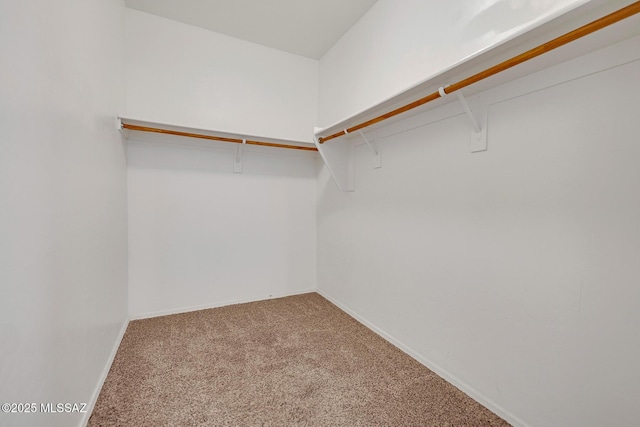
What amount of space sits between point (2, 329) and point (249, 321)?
1.83 metres

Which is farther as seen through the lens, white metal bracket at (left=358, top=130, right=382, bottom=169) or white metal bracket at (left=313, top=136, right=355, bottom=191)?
white metal bracket at (left=313, top=136, right=355, bottom=191)

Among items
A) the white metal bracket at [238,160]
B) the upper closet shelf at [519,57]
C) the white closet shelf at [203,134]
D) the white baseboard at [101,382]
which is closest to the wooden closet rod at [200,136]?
the white closet shelf at [203,134]

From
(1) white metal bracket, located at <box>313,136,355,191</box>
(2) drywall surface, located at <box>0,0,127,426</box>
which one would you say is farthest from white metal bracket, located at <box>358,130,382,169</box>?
(2) drywall surface, located at <box>0,0,127,426</box>

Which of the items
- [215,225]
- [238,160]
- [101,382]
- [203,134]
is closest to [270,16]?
[203,134]

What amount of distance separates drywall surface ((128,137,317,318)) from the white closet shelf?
0.24 metres

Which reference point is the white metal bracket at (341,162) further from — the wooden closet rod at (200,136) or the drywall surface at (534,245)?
the drywall surface at (534,245)

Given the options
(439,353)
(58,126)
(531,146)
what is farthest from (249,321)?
(531,146)

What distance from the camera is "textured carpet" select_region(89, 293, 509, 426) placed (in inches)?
51.4

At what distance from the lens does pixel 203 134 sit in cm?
229

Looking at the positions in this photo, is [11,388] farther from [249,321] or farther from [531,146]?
[531,146]

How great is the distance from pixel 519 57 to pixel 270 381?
2.00m

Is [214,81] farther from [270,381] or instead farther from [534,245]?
[534,245]

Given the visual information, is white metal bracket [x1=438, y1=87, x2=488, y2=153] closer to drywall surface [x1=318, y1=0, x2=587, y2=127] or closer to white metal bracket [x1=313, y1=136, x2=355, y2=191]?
drywall surface [x1=318, y1=0, x2=587, y2=127]

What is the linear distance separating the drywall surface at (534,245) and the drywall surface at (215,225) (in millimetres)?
1359
